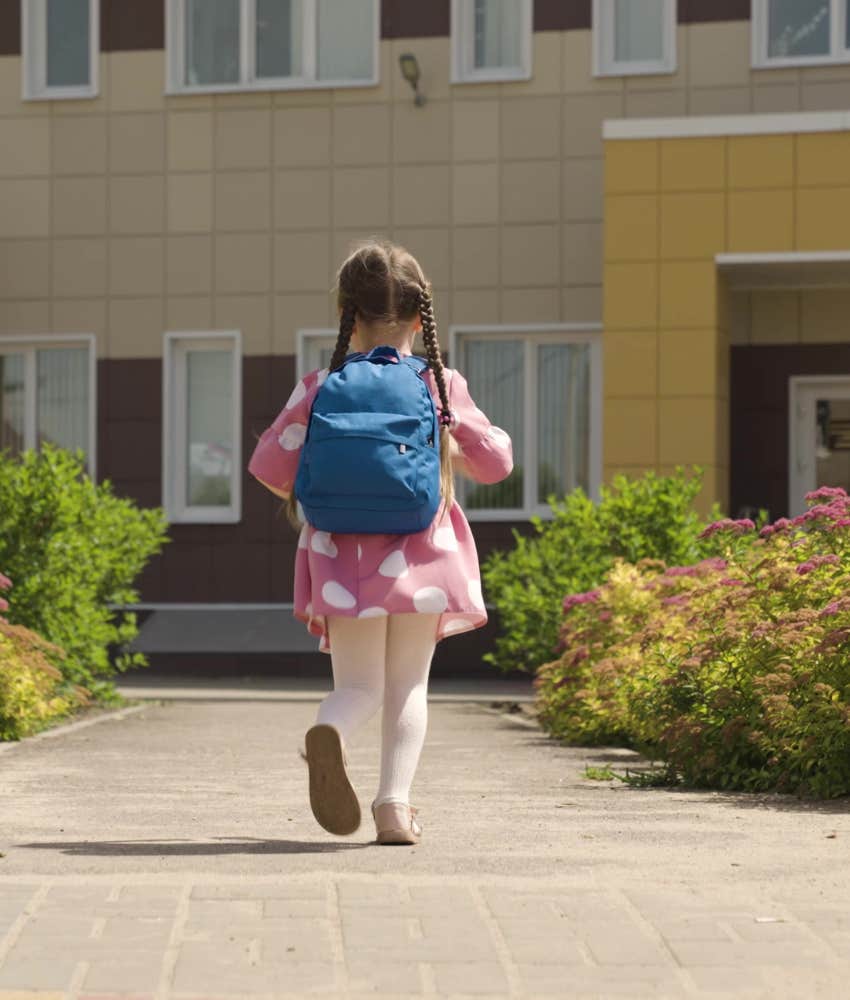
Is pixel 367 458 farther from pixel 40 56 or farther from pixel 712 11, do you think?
pixel 40 56

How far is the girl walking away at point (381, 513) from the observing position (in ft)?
18.5

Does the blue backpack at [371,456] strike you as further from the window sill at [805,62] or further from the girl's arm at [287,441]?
the window sill at [805,62]

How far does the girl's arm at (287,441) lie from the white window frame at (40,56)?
1331cm

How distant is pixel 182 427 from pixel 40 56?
3820 mm

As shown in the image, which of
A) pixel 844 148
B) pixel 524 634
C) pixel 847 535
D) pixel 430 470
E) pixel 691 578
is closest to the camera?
pixel 430 470

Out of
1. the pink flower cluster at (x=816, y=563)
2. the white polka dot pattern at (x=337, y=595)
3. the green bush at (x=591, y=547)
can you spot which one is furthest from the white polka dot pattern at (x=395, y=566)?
the green bush at (x=591, y=547)

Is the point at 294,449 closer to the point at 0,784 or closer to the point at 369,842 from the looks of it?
the point at 369,842

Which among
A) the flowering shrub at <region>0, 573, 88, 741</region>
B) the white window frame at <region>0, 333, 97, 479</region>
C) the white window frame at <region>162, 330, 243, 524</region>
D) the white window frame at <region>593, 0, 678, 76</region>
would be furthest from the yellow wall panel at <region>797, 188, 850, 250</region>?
the flowering shrub at <region>0, 573, 88, 741</region>

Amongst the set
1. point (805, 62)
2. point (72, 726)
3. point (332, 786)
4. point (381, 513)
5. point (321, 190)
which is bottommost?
point (72, 726)

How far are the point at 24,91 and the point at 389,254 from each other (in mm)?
13411

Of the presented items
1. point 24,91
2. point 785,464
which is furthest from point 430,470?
point 24,91

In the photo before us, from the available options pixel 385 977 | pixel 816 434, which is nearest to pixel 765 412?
pixel 816 434

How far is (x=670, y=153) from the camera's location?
1567 cm

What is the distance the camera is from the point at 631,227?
1578cm
